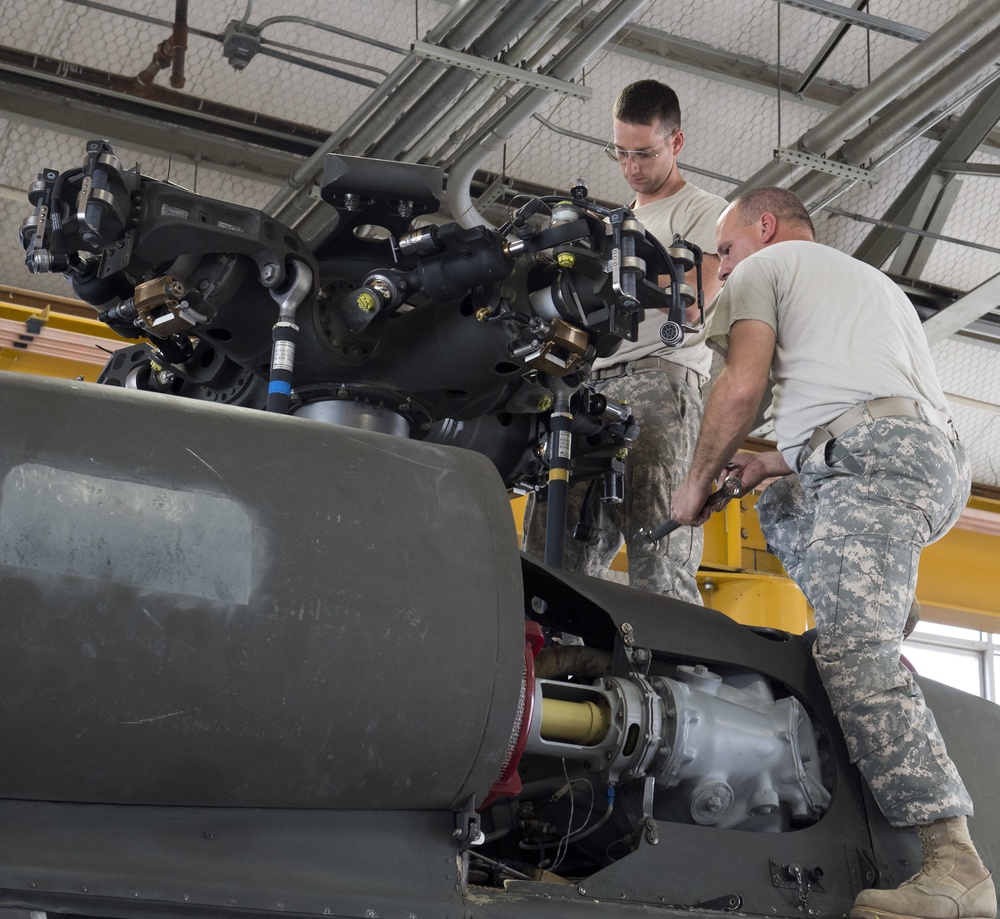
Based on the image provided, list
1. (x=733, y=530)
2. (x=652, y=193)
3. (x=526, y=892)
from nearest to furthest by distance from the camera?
(x=526, y=892), (x=652, y=193), (x=733, y=530)

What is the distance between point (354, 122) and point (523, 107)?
37.1 inches

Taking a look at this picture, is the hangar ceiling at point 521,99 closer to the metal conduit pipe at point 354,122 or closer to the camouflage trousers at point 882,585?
the metal conduit pipe at point 354,122

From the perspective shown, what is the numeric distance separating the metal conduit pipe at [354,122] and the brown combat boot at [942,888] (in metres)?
4.35

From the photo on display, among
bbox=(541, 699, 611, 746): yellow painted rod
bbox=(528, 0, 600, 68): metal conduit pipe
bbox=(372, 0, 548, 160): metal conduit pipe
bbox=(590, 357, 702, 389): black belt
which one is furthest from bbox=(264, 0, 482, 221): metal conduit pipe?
bbox=(541, 699, 611, 746): yellow painted rod

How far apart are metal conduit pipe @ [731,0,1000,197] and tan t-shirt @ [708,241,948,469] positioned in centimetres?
338

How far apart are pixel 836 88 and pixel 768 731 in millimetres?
5938

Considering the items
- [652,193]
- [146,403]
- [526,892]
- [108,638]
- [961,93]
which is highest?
[961,93]

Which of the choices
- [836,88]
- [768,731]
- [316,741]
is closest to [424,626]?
[316,741]

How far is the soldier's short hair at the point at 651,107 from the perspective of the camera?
15.1ft

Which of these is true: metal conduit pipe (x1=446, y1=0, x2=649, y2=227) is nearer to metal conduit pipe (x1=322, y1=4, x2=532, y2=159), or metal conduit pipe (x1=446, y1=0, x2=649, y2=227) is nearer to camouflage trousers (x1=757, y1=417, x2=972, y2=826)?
metal conduit pipe (x1=322, y1=4, x2=532, y2=159)

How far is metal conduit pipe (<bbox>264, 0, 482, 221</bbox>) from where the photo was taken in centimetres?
591

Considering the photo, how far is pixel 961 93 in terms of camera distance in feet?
22.5

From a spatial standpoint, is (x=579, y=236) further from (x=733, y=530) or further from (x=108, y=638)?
(x=733, y=530)

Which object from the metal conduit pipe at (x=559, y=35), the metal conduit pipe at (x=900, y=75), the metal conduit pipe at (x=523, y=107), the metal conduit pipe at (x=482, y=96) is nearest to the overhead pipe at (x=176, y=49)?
the metal conduit pipe at (x=482, y=96)
